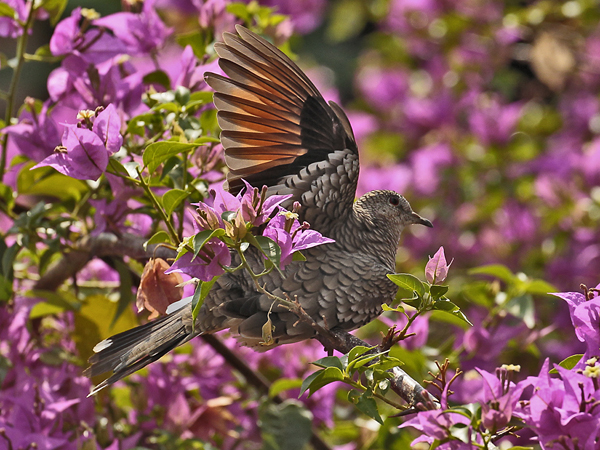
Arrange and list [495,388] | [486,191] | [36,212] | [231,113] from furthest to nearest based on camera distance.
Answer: [486,191] < [36,212] < [231,113] < [495,388]

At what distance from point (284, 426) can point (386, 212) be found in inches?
11.9

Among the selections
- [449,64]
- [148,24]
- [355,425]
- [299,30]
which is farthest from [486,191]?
[148,24]

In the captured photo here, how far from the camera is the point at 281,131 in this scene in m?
0.66

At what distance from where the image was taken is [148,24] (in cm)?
83

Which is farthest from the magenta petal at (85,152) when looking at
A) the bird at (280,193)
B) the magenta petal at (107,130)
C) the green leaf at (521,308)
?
the green leaf at (521,308)

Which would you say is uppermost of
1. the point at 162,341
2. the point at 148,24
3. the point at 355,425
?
the point at 148,24

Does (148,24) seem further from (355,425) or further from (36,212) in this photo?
(355,425)

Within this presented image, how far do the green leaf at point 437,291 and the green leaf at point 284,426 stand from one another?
0.38 metres

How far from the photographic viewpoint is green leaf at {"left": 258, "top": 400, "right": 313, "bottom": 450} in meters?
0.83

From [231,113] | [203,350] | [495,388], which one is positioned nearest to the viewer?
[495,388]

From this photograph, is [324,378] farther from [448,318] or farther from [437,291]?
[448,318]

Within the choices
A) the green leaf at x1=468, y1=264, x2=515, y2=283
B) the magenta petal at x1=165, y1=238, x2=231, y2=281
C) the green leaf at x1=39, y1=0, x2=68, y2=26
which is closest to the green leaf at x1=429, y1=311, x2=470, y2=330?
the green leaf at x1=468, y1=264, x2=515, y2=283

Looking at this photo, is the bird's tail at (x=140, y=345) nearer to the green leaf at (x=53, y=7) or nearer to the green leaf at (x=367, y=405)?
the green leaf at (x=367, y=405)

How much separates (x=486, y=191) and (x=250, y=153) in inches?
42.3
